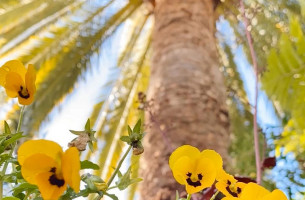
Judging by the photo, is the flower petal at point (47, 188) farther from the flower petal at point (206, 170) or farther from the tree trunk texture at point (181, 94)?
the tree trunk texture at point (181, 94)

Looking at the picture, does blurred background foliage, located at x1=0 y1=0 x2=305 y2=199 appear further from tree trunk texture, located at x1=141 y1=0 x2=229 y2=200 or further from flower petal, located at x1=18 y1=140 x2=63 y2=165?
flower petal, located at x1=18 y1=140 x2=63 y2=165

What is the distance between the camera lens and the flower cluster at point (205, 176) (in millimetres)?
702

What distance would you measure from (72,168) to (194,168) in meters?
0.24

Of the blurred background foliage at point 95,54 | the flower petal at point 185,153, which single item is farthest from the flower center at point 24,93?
the blurred background foliage at point 95,54

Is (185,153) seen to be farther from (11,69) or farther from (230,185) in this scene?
(11,69)

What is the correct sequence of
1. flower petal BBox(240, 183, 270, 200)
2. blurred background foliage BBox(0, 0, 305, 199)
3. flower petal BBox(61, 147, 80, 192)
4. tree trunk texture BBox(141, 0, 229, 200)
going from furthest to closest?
1. blurred background foliage BBox(0, 0, 305, 199)
2. tree trunk texture BBox(141, 0, 229, 200)
3. flower petal BBox(240, 183, 270, 200)
4. flower petal BBox(61, 147, 80, 192)

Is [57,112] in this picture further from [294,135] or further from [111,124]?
[294,135]

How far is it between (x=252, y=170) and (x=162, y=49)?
4.63ft

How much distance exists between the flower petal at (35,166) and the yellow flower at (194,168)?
202 mm

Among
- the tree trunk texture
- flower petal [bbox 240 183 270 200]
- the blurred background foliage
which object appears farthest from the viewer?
the blurred background foliage

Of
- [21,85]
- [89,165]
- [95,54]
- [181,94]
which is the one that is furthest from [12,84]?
[95,54]

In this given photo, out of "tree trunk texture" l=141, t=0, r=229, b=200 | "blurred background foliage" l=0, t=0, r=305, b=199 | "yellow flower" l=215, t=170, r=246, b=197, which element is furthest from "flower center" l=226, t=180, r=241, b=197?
"blurred background foliage" l=0, t=0, r=305, b=199

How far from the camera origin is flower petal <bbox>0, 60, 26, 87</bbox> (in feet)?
2.66

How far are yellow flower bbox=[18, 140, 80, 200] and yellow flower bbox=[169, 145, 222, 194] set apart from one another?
0.19m
